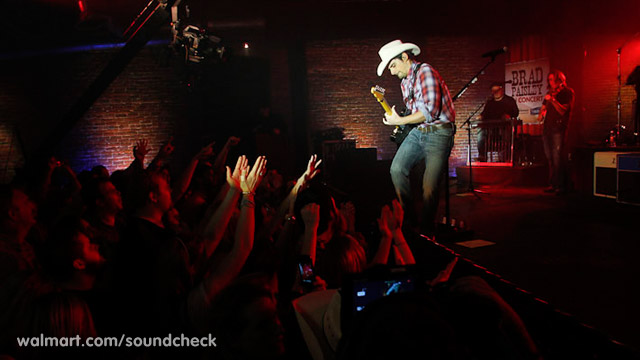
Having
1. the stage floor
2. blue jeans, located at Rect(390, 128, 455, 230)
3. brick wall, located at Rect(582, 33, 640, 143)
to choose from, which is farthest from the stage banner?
blue jeans, located at Rect(390, 128, 455, 230)

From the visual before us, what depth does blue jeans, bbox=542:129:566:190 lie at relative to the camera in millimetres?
6668

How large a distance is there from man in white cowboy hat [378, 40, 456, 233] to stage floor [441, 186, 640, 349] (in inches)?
18.9

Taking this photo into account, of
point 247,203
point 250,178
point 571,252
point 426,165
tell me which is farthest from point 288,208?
point 571,252

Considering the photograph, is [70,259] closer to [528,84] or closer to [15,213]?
[15,213]

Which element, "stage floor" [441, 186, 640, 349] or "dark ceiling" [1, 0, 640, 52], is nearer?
"stage floor" [441, 186, 640, 349]

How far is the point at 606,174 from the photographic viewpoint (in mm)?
5797

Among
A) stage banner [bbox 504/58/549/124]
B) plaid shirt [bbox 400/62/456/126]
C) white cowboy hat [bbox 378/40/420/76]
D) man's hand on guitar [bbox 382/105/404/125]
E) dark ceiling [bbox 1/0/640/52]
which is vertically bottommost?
man's hand on guitar [bbox 382/105/404/125]

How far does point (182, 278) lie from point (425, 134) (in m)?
2.60

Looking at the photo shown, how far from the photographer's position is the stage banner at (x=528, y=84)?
9.07m

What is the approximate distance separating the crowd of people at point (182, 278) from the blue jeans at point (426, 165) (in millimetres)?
1105

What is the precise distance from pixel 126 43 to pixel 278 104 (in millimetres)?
3331

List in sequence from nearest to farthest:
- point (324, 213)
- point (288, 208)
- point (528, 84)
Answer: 1. point (324, 213)
2. point (288, 208)
3. point (528, 84)

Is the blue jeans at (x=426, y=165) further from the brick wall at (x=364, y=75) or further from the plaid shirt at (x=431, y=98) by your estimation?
the brick wall at (x=364, y=75)

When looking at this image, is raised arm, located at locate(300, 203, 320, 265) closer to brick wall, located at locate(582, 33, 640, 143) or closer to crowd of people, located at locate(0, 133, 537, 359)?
crowd of people, located at locate(0, 133, 537, 359)
